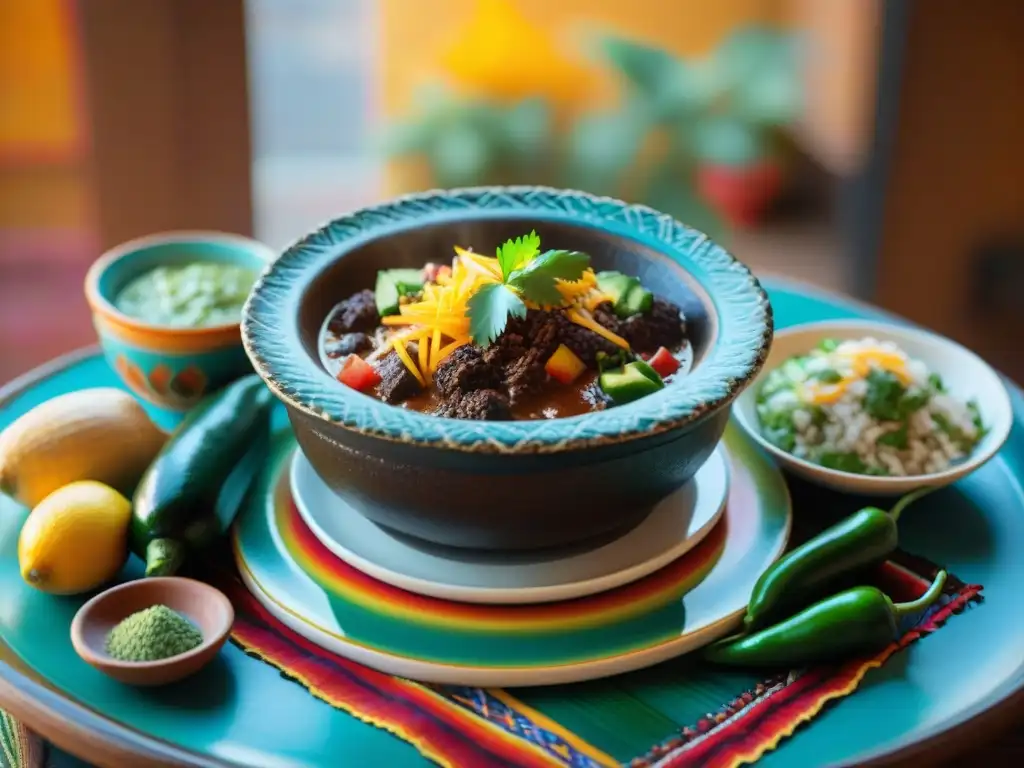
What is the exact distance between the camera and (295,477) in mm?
1999

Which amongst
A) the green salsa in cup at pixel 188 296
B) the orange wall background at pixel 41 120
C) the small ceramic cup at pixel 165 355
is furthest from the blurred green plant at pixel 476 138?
the small ceramic cup at pixel 165 355

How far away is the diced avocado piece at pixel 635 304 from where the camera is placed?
6.48 feet

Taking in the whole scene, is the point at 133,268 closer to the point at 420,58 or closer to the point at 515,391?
the point at 515,391

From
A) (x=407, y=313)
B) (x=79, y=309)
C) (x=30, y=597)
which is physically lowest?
(x=79, y=309)

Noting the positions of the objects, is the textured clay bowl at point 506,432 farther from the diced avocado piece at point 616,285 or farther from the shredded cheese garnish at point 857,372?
the shredded cheese garnish at point 857,372

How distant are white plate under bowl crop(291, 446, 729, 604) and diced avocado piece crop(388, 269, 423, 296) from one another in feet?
1.09

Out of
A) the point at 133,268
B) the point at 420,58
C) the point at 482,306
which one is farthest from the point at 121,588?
Answer: the point at 420,58

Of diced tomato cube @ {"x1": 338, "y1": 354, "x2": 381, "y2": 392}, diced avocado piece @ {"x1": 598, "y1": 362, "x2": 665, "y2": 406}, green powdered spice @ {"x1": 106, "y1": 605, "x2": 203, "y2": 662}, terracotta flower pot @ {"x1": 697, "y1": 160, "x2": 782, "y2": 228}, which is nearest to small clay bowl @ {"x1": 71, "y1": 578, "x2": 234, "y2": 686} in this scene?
green powdered spice @ {"x1": 106, "y1": 605, "x2": 203, "y2": 662}

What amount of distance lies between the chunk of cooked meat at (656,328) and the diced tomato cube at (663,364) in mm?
42

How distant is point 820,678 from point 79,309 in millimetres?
3129

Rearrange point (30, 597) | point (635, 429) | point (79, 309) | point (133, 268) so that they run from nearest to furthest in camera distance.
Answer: point (635, 429)
point (30, 597)
point (133, 268)
point (79, 309)

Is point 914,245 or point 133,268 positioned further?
point 914,245

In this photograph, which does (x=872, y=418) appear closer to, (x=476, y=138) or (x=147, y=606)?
(x=147, y=606)

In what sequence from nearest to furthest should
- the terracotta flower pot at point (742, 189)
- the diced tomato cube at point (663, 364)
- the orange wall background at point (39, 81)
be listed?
the diced tomato cube at point (663, 364) < the orange wall background at point (39, 81) < the terracotta flower pot at point (742, 189)
